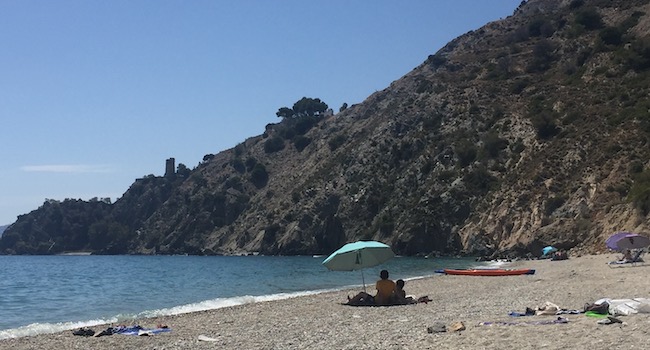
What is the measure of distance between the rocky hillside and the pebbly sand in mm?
31259

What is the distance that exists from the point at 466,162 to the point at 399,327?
72260 mm

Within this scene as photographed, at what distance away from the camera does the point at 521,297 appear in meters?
20.1

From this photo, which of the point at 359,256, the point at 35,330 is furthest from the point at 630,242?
the point at 35,330

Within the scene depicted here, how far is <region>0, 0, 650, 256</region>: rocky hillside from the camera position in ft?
212

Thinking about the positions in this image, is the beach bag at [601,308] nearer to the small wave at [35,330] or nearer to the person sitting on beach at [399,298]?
the person sitting on beach at [399,298]

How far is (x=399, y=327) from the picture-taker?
14273 millimetres

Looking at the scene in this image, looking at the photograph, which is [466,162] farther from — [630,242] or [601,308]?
[601,308]

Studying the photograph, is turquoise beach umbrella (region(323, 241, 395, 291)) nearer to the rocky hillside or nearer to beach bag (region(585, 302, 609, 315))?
beach bag (region(585, 302, 609, 315))

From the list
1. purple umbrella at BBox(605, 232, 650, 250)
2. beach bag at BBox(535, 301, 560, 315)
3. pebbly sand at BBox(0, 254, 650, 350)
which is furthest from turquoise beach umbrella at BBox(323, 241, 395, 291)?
purple umbrella at BBox(605, 232, 650, 250)

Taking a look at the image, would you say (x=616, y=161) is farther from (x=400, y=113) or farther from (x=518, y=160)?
(x=400, y=113)

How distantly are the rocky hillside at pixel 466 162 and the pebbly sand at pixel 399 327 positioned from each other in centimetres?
3126

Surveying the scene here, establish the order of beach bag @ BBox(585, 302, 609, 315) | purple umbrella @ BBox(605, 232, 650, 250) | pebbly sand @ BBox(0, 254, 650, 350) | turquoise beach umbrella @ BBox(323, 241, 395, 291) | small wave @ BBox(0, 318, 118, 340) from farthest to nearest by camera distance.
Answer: purple umbrella @ BBox(605, 232, 650, 250)
turquoise beach umbrella @ BBox(323, 241, 395, 291)
small wave @ BBox(0, 318, 118, 340)
beach bag @ BBox(585, 302, 609, 315)
pebbly sand @ BBox(0, 254, 650, 350)

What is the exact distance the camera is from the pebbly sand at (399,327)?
1096cm

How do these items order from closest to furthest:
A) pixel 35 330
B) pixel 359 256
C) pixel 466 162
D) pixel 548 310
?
pixel 548 310 < pixel 35 330 < pixel 359 256 < pixel 466 162
